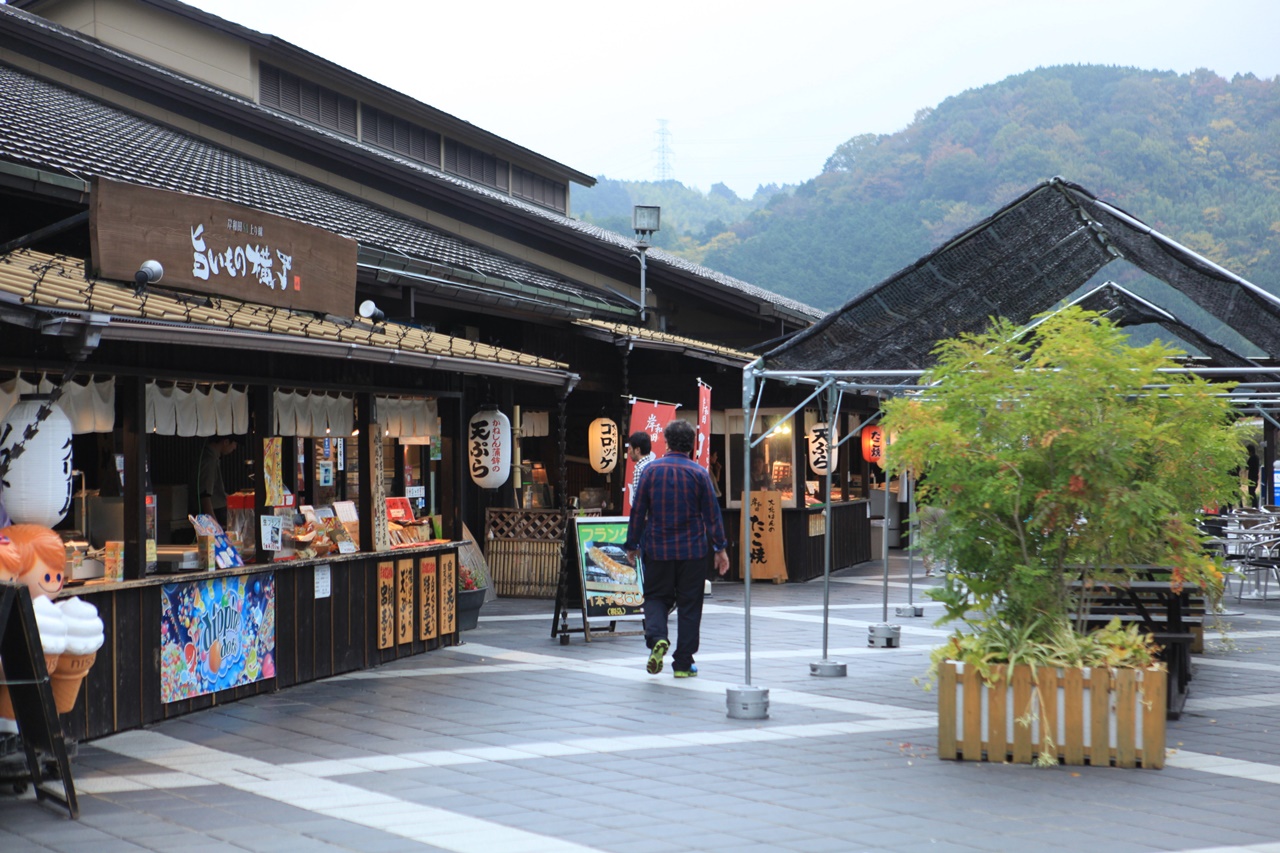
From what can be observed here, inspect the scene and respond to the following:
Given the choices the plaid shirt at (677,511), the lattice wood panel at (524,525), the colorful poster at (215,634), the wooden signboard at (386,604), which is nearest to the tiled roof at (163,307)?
the colorful poster at (215,634)

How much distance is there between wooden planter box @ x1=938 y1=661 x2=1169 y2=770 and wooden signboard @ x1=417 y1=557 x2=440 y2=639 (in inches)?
218

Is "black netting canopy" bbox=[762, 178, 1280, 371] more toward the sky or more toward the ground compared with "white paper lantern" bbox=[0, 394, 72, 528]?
more toward the sky

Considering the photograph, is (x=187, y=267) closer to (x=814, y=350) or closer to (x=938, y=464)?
(x=814, y=350)

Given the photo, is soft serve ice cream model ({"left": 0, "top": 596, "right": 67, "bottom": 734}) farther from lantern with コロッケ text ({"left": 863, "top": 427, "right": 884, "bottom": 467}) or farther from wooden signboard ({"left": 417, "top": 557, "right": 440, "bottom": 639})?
lantern with コロッケ text ({"left": 863, "top": 427, "right": 884, "bottom": 467})

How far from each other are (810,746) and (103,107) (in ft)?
40.0

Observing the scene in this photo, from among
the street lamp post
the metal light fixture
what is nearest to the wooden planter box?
the metal light fixture

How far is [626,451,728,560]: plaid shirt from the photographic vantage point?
9.76 metres

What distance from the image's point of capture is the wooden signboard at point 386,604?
10.6m

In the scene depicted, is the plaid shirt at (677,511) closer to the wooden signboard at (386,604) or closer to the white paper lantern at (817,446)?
the wooden signboard at (386,604)

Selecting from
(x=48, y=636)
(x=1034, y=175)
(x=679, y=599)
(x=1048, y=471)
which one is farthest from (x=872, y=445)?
(x=1034, y=175)

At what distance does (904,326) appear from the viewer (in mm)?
9039

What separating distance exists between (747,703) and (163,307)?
443 centimetres

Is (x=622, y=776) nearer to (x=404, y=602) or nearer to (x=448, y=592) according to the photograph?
(x=404, y=602)

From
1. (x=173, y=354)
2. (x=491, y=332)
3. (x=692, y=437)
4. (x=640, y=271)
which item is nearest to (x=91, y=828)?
(x=173, y=354)
